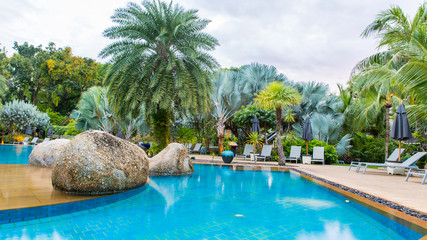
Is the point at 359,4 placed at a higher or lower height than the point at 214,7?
higher

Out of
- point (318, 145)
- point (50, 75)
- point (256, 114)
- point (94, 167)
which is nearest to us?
point (94, 167)

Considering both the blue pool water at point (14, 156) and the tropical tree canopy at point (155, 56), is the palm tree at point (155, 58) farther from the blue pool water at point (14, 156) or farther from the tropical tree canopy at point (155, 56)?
the blue pool water at point (14, 156)

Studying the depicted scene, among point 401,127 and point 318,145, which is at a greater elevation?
point 401,127

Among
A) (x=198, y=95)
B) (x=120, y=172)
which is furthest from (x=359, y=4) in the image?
(x=120, y=172)

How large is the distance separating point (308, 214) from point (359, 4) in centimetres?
1458

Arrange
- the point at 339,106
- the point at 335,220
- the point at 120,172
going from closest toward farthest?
1. the point at 335,220
2. the point at 120,172
3. the point at 339,106

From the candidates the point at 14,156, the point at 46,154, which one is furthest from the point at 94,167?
the point at 14,156

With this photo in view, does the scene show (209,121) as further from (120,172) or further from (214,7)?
(120,172)

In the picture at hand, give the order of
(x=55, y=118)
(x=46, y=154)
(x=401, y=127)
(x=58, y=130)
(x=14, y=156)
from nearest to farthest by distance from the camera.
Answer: (x=46, y=154) → (x=401, y=127) → (x=14, y=156) → (x=58, y=130) → (x=55, y=118)

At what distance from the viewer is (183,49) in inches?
455

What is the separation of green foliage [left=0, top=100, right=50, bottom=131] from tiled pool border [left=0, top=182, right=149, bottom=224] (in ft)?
90.1

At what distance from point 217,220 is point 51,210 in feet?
8.20

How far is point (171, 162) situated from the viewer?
9.04 m

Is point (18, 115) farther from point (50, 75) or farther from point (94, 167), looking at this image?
point (94, 167)
